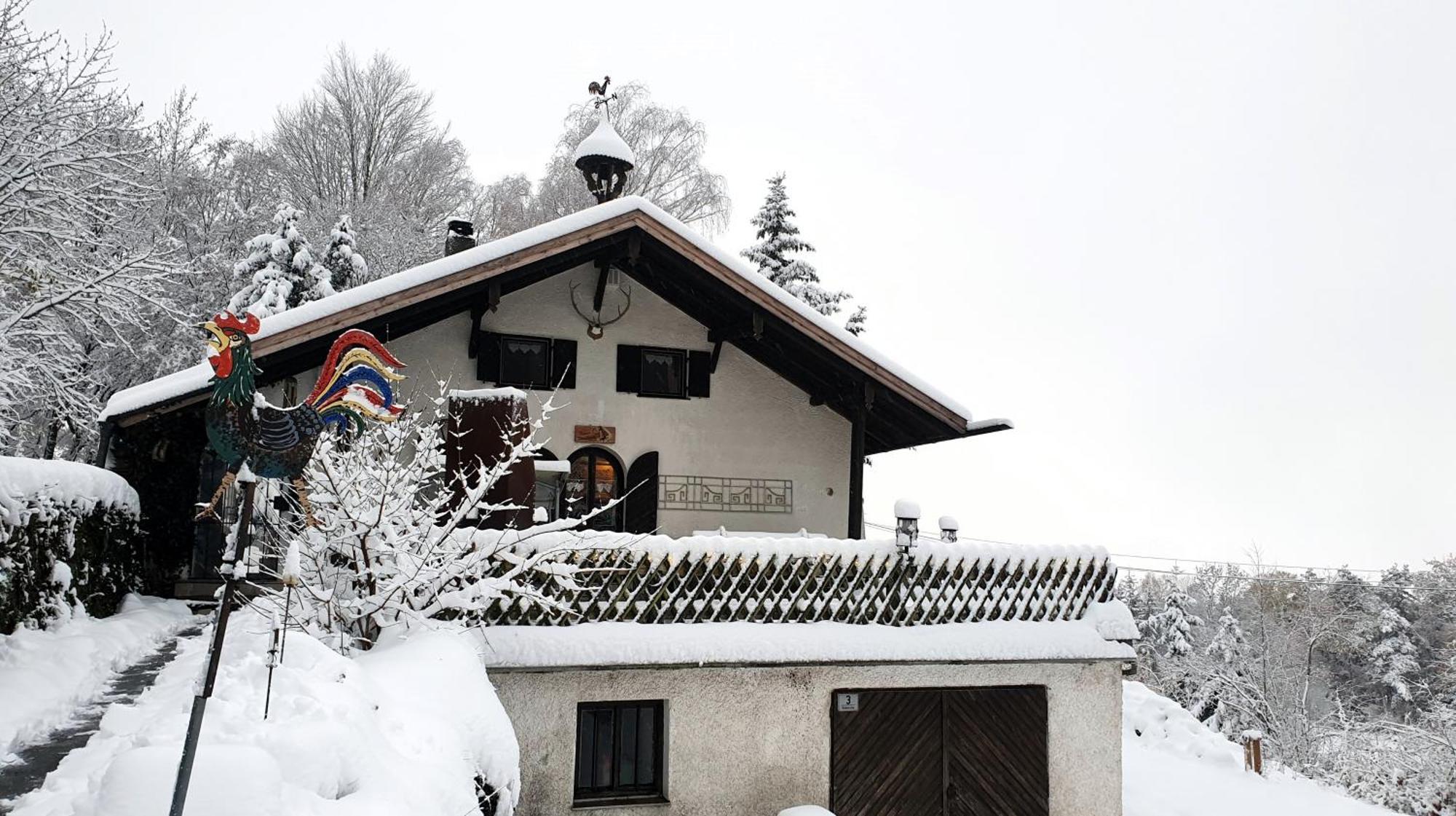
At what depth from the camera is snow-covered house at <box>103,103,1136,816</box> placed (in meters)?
8.94

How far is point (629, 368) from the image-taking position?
1345 centimetres

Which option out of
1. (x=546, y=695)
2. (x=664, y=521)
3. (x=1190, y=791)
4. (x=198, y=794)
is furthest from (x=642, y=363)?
(x=1190, y=791)

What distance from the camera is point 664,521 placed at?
13289 mm

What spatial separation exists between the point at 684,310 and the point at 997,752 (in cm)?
710

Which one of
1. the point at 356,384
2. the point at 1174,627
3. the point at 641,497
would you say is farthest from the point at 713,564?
the point at 1174,627

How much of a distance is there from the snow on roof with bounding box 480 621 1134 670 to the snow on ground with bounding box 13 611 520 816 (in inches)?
85.6

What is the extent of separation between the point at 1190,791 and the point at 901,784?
10.4 meters

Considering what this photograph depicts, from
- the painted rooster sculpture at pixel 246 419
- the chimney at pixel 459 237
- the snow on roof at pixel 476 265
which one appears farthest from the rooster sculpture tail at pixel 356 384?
the chimney at pixel 459 237

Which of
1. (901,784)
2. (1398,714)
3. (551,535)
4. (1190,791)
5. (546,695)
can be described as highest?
(551,535)

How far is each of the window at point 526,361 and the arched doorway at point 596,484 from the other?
1.13 meters

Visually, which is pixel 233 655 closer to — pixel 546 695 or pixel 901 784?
pixel 546 695

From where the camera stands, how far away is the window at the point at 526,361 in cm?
1286

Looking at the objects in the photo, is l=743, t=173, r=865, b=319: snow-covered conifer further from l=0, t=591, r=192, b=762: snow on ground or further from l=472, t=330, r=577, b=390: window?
l=0, t=591, r=192, b=762: snow on ground

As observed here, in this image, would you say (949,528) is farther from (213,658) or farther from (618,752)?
(213,658)
